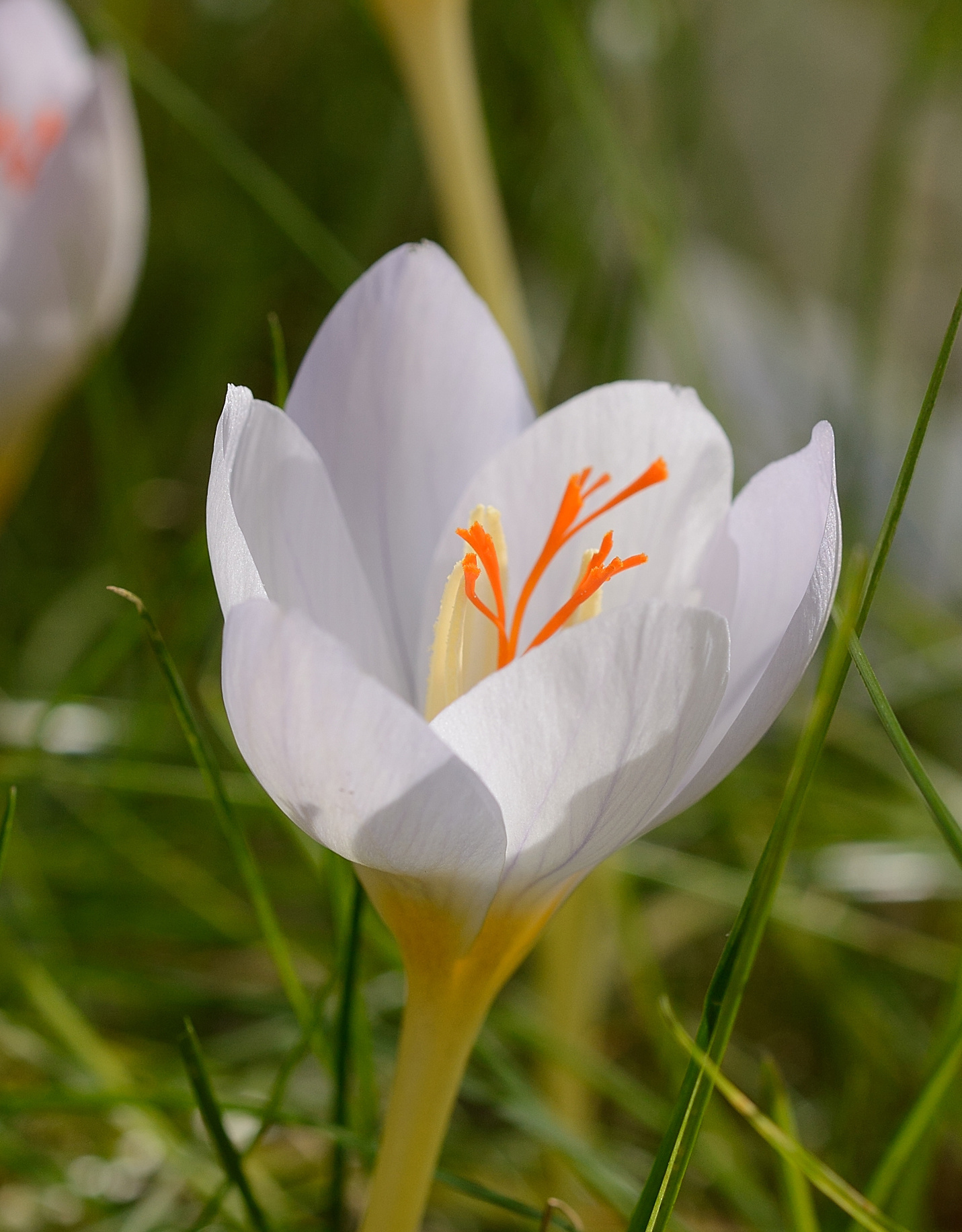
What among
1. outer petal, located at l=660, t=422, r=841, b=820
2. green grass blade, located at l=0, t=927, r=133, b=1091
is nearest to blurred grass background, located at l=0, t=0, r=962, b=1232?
green grass blade, located at l=0, t=927, r=133, b=1091

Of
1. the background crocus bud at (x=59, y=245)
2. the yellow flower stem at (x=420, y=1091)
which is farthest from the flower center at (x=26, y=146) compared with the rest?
the yellow flower stem at (x=420, y=1091)

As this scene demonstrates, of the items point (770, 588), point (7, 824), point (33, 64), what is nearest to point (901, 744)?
point (770, 588)

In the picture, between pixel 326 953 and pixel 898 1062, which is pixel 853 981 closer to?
pixel 898 1062

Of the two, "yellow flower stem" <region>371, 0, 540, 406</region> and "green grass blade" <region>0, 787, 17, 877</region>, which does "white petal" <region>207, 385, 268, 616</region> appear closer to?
"green grass blade" <region>0, 787, 17, 877</region>

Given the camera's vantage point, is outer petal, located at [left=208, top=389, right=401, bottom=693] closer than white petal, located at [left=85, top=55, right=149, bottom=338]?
Yes

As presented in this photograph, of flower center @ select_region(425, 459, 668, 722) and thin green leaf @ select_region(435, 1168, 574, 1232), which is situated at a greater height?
flower center @ select_region(425, 459, 668, 722)
